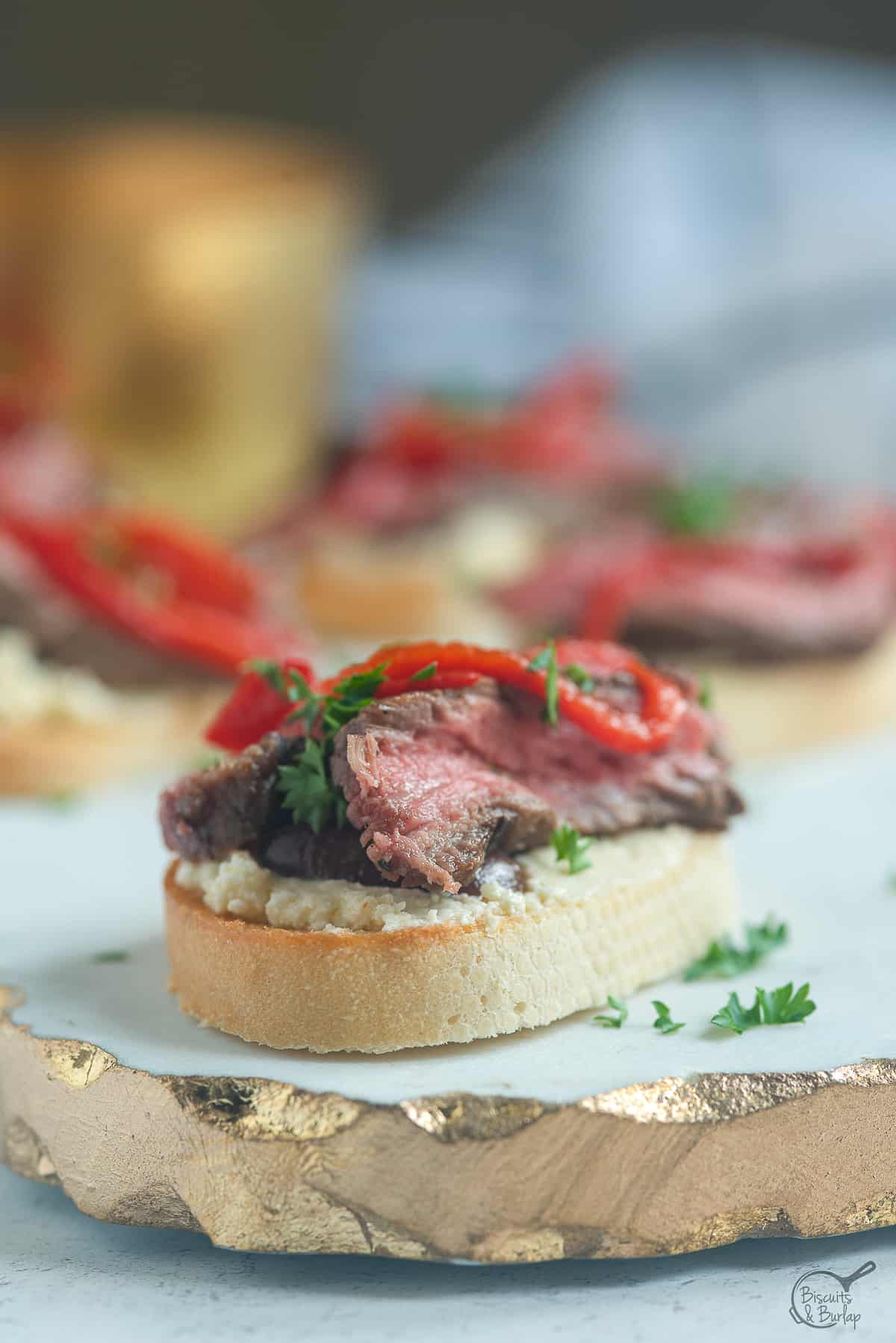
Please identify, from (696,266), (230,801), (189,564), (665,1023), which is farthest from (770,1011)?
(696,266)

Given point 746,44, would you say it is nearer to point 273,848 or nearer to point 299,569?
point 299,569

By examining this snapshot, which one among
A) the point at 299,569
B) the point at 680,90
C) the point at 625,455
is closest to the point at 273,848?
the point at 299,569

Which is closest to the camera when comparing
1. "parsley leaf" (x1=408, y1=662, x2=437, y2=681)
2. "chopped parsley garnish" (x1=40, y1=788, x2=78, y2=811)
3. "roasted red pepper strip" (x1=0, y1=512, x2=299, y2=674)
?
"parsley leaf" (x1=408, y1=662, x2=437, y2=681)

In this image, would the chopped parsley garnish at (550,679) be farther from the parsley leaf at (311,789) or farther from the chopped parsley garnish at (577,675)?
the parsley leaf at (311,789)

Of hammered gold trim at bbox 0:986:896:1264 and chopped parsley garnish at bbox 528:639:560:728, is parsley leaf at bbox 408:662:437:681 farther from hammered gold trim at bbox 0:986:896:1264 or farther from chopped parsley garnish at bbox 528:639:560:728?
hammered gold trim at bbox 0:986:896:1264

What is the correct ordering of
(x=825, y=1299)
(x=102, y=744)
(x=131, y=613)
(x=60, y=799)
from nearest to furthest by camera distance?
(x=825, y=1299) < (x=60, y=799) < (x=102, y=744) < (x=131, y=613)

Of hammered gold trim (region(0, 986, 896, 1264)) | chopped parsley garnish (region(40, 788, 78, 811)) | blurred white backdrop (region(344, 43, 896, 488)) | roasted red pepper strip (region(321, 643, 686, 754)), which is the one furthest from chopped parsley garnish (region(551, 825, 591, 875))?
blurred white backdrop (region(344, 43, 896, 488))

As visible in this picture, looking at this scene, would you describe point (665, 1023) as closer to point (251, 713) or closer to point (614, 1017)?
point (614, 1017)
